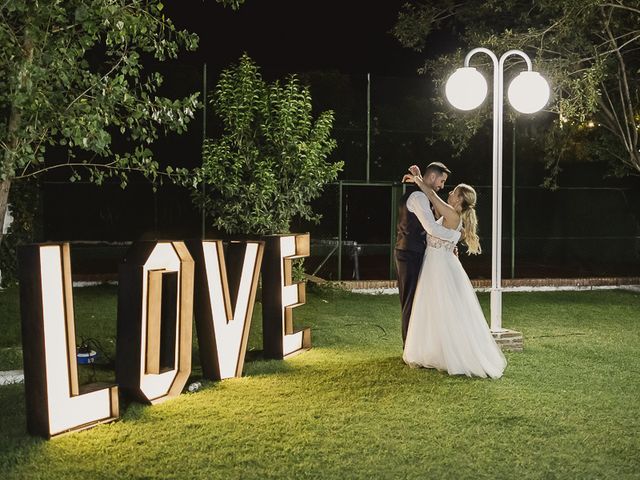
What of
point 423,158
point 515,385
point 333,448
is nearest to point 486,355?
point 515,385

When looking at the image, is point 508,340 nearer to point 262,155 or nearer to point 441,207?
point 441,207

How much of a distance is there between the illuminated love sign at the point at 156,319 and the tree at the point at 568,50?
672 centimetres

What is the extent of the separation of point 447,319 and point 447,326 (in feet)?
0.23

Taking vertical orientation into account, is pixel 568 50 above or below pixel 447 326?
above

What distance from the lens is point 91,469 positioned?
18.8 feet

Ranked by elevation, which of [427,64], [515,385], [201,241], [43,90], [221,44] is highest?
[221,44]

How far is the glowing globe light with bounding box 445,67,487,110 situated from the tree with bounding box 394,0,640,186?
15.0 ft

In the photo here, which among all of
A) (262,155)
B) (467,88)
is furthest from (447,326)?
(262,155)

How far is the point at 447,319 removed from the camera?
8781 millimetres

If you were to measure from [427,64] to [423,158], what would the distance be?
4.59 metres

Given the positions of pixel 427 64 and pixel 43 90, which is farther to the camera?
pixel 427 64

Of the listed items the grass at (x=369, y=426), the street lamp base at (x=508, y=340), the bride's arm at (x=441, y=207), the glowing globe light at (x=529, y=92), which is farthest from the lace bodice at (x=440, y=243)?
the glowing globe light at (x=529, y=92)

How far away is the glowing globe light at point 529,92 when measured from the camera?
9.75m

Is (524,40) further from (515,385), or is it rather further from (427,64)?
(515,385)
